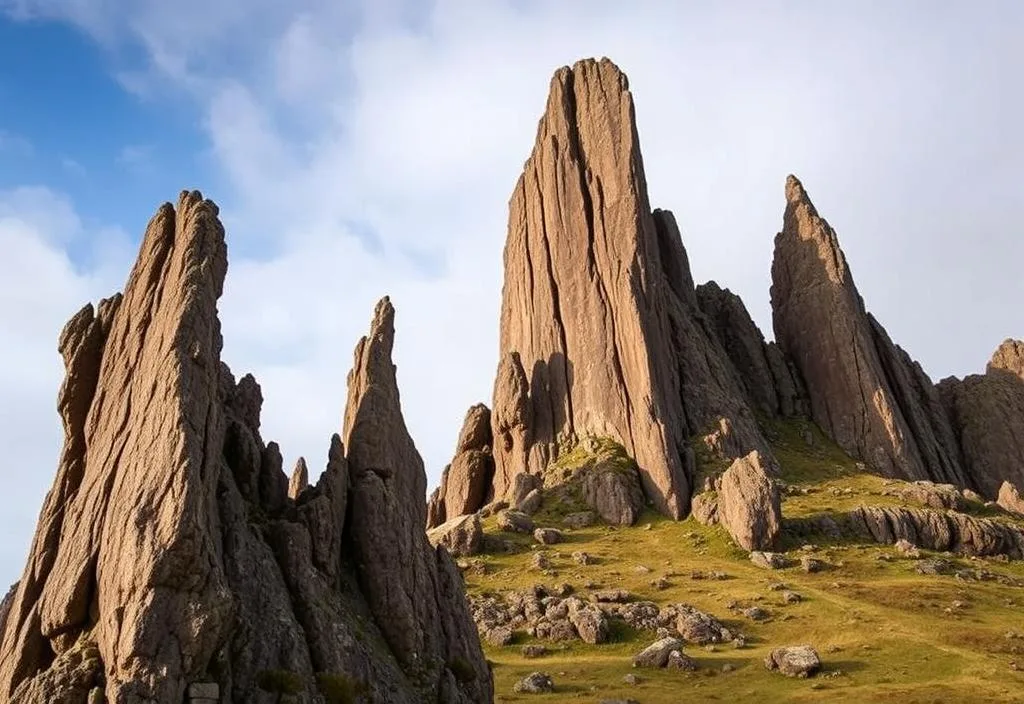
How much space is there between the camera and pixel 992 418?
112m

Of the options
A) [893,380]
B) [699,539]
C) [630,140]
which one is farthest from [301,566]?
[893,380]

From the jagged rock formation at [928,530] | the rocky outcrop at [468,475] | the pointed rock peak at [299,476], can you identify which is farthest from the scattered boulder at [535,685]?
the pointed rock peak at [299,476]

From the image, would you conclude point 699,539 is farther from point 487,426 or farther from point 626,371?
point 487,426

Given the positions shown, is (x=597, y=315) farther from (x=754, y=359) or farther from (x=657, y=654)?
(x=657, y=654)

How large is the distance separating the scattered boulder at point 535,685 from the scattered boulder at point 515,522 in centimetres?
3141

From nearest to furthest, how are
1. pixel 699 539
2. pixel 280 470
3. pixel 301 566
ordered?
pixel 301 566
pixel 280 470
pixel 699 539

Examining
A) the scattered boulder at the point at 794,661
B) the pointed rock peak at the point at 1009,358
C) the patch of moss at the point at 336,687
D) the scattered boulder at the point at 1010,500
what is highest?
the pointed rock peak at the point at 1009,358

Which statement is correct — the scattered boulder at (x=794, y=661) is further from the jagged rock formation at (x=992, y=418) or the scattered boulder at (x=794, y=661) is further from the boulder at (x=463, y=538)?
the jagged rock formation at (x=992, y=418)

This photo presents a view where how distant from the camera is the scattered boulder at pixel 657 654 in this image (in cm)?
5288

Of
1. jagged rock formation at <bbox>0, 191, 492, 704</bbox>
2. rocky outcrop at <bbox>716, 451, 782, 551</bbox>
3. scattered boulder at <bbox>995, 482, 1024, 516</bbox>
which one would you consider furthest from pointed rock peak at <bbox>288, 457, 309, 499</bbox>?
scattered boulder at <bbox>995, 482, 1024, 516</bbox>

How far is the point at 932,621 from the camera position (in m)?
57.1

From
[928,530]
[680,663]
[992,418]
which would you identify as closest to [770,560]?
[928,530]

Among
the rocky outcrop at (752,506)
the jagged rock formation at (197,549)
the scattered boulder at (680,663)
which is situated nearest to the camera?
the jagged rock formation at (197,549)

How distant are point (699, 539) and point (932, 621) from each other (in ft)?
76.2
